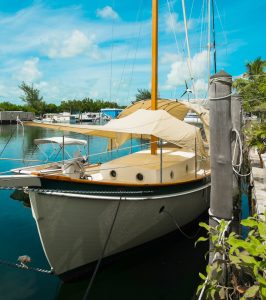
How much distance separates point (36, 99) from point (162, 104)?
8957 centimetres

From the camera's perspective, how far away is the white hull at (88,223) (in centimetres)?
629

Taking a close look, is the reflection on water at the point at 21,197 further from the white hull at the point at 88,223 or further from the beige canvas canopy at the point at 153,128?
the white hull at the point at 88,223

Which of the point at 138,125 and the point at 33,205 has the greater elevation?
the point at 138,125

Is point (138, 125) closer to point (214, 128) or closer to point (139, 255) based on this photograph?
point (139, 255)

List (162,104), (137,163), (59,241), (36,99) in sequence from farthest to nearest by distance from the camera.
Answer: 1. (36,99)
2. (162,104)
3. (137,163)
4. (59,241)

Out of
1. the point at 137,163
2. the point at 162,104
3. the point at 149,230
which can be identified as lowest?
the point at 149,230

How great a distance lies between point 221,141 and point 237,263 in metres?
1.67

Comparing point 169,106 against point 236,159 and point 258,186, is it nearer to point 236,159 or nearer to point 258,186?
point 258,186

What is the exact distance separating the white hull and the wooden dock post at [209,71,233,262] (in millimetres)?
2861

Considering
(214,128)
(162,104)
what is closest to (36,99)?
(162,104)

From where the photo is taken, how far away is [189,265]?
311 inches

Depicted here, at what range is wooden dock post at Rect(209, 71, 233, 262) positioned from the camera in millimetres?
4285

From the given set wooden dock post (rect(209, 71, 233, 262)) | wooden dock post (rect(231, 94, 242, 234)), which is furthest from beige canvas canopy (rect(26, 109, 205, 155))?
wooden dock post (rect(209, 71, 233, 262))

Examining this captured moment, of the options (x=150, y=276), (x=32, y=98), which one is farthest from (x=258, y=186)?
(x=32, y=98)
